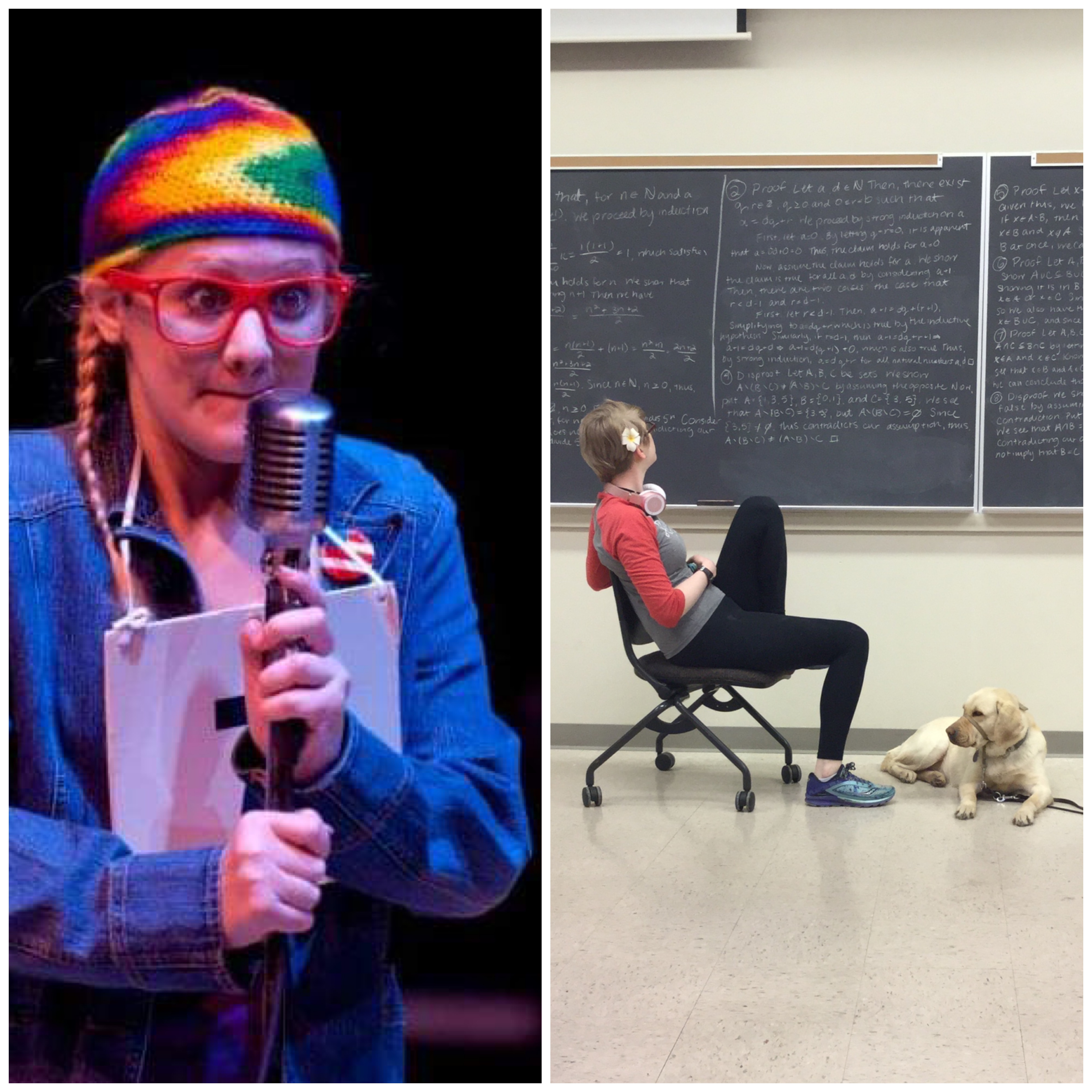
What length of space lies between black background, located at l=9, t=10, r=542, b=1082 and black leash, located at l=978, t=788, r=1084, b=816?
109 inches

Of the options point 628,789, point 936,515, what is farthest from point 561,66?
point 628,789

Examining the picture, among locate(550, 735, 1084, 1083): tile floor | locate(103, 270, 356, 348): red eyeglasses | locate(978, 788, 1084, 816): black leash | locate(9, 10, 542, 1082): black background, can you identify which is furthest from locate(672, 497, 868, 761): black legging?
locate(103, 270, 356, 348): red eyeglasses

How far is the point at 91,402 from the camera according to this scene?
1.45 meters

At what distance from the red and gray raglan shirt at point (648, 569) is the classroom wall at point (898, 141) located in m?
0.67

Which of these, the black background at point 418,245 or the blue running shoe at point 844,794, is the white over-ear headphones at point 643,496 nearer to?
the blue running shoe at point 844,794

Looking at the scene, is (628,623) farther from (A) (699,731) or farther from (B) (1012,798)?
(B) (1012,798)

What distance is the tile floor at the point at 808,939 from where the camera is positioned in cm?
218

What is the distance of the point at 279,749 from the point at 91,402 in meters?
0.42

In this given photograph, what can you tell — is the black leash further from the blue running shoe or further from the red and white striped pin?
the red and white striped pin

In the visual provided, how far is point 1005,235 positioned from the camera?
4.46 metres

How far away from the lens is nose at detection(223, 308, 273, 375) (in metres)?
1.42

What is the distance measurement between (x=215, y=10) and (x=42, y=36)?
0.19 metres

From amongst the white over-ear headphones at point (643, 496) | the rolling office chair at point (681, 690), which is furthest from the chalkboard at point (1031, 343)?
the white over-ear headphones at point (643, 496)

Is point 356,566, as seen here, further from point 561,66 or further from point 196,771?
point 561,66
